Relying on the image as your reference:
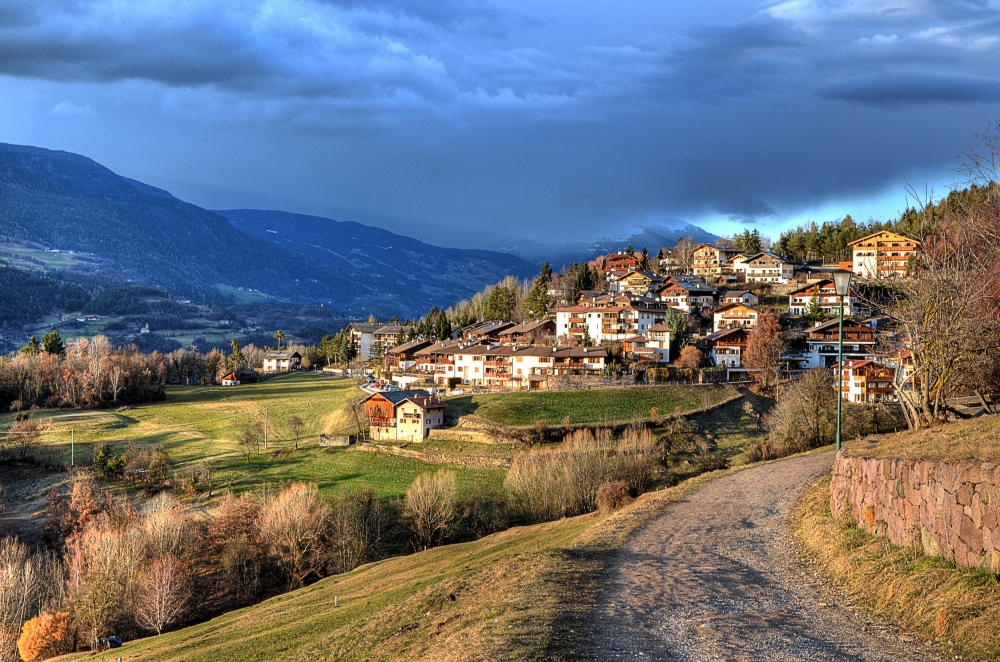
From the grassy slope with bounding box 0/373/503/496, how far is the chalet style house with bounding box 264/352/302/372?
21.3 m

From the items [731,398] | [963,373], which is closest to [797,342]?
[731,398]

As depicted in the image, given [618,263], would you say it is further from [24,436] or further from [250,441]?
[24,436]

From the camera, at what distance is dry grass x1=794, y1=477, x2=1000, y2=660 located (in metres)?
11.2

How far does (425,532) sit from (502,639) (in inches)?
1387

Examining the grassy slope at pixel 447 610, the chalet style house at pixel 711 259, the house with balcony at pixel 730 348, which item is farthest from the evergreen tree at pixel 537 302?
the grassy slope at pixel 447 610

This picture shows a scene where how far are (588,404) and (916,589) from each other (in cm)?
5908

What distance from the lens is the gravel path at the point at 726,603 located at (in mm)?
12219

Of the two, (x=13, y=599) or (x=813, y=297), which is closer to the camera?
(x=13, y=599)

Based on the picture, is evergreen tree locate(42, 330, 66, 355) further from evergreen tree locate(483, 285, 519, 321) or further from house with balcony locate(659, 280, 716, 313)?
house with balcony locate(659, 280, 716, 313)

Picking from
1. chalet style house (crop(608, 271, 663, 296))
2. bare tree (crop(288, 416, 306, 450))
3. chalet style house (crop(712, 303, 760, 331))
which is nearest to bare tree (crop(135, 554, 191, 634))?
bare tree (crop(288, 416, 306, 450))

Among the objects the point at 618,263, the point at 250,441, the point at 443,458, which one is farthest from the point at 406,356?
the point at 618,263

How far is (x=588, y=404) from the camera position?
237 feet

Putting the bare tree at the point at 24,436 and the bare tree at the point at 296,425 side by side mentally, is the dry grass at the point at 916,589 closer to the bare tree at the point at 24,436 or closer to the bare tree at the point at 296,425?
the bare tree at the point at 296,425

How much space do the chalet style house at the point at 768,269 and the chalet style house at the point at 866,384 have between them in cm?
4422
